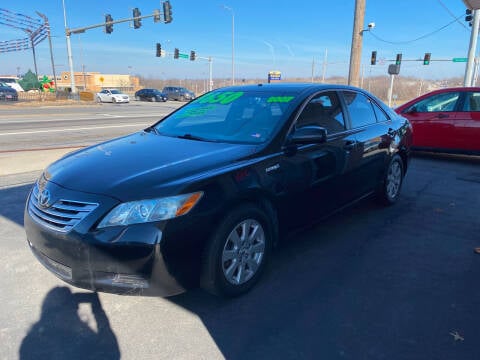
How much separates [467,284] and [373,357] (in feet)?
4.81

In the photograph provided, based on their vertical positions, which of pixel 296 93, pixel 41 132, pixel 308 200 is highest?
pixel 296 93

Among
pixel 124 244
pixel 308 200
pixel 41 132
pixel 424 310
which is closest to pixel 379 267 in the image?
pixel 424 310

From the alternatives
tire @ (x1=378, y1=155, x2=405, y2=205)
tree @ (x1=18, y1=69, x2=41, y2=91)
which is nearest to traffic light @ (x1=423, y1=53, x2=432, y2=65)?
tire @ (x1=378, y1=155, x2=405, y2=205)

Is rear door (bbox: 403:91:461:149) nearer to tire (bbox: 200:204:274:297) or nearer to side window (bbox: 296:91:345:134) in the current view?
side window (bbox: 296:91:345:134)

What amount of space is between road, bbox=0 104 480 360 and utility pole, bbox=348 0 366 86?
11604 mm

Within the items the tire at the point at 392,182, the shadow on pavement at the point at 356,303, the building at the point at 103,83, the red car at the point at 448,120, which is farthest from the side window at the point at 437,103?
the building at the point at 103,83

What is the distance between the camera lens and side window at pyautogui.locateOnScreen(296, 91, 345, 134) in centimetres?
365

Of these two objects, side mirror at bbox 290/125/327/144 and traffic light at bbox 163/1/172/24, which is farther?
traffic light at bbox 163/1/172/24

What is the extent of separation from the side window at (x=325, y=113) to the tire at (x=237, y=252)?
1.08 metres

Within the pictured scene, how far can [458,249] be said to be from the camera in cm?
399

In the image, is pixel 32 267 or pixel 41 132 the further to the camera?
pixel 41 132

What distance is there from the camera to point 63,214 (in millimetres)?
2555

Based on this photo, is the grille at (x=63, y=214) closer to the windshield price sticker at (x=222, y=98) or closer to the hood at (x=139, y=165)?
the hood at (x=139, y=165)

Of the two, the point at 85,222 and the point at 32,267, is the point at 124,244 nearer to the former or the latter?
the point at 85,222
